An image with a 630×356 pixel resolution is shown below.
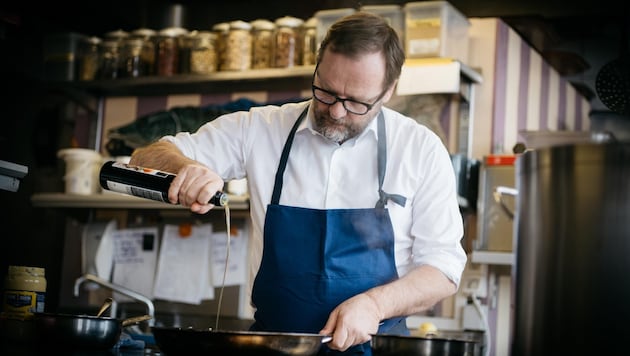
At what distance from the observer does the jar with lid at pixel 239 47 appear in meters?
3.89

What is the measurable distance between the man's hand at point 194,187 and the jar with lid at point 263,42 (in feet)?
7.17

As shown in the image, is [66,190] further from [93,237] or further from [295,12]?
[295,12]

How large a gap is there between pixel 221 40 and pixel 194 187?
2370 millimetres

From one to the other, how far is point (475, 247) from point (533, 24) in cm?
96

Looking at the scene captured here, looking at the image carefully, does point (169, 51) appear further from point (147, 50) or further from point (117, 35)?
point (117, 35)

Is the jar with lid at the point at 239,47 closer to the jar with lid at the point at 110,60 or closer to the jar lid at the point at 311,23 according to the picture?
the jar lid at the point at 311,23

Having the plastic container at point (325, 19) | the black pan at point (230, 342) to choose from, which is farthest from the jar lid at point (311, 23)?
the black pan at point (230, 342)

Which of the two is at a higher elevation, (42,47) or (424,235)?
(42,47)

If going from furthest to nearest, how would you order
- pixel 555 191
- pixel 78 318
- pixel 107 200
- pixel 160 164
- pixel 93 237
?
pixel 93 237 → pixel 107 200 → pixel 160 164 → pixel 78 318 → pixel 555 191

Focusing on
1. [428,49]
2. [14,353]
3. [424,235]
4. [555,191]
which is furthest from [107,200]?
[555,191]

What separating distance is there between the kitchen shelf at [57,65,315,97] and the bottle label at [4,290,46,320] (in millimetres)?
1757

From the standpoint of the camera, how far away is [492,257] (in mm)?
3492

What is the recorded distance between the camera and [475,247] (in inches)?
140

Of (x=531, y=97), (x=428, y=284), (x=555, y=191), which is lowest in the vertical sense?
(x=428, y=284)
